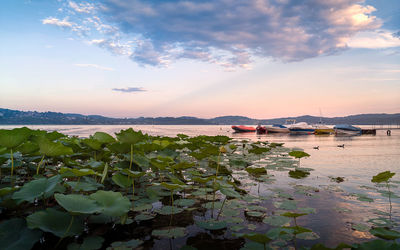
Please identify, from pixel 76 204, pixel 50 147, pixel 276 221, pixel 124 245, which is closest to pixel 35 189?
pixel 76 204

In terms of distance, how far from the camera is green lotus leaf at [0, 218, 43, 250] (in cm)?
178

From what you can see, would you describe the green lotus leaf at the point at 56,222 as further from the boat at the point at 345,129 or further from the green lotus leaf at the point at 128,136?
the boat at the point at 345,129

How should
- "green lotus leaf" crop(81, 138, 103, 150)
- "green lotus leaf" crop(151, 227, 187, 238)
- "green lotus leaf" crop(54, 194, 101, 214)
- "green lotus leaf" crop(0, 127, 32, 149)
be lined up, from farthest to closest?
"green lotus leaf" crop(81, 138, 103, 150)
"green lotus leaf" crop(0, 127, 32, 149)
"green lotus leaf" crop(151, 227, 187, 238)
"green lotus leaf" crop(54, 194, 101, 214)

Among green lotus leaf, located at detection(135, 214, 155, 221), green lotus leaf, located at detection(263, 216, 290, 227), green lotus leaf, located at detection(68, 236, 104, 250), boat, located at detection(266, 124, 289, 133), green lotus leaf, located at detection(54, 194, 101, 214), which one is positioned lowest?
boat, located at detection(266, 124, 289, 133)

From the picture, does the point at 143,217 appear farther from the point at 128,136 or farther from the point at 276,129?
the point at 276,129

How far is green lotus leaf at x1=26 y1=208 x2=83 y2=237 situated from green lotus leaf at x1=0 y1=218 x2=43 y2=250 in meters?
0.11

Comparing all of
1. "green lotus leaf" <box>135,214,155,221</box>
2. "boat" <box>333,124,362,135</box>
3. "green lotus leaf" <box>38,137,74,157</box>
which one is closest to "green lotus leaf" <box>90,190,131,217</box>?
"green lotus leaf" <box>135,214,155,221</box>

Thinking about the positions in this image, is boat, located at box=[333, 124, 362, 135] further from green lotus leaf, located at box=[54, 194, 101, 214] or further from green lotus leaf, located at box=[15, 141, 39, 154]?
green lotus leaf, located at box=[54, 194, 101, 214]

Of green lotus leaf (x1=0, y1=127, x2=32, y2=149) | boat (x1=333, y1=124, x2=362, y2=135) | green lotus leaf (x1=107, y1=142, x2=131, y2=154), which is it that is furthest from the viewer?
boat (x1=333, y1=124, x2=362, y2=135)

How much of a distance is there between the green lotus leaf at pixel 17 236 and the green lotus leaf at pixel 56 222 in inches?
4.3

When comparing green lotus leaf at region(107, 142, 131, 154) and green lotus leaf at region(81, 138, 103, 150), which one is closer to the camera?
green lotus leaf at region(107, 142, 131, 154)

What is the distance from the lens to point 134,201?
3357mm

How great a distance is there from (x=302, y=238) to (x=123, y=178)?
216 cm

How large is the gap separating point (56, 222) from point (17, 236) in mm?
295
